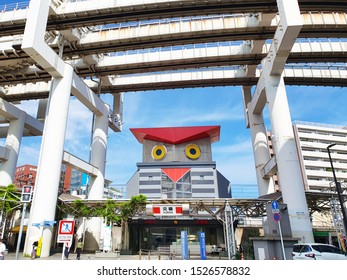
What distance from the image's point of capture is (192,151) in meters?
67.0

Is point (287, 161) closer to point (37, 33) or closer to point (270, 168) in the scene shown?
point (270, 168)

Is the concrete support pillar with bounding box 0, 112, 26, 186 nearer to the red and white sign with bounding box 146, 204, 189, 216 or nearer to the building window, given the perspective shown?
the red and white sign with bounding box 146, 204, 189, 216

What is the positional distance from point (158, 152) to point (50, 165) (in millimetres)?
44633

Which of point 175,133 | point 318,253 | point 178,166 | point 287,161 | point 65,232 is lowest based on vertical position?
point 318,253

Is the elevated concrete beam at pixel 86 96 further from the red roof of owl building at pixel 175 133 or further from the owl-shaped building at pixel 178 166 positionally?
the red roof of owl building at pixel 175 133

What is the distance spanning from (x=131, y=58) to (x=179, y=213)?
61.1 ft

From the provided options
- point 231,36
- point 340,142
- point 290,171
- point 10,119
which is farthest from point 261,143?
point 340,142

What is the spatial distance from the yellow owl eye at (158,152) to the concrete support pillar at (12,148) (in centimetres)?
3526

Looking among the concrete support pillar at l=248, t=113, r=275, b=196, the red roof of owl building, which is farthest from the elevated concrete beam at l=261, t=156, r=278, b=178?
the red roof of owl building

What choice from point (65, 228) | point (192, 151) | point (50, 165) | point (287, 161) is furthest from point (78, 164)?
point (192, 151)

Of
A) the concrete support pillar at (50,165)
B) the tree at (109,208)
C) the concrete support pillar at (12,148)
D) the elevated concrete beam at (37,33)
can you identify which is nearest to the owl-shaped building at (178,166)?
the concrete support pillar at (12,148)

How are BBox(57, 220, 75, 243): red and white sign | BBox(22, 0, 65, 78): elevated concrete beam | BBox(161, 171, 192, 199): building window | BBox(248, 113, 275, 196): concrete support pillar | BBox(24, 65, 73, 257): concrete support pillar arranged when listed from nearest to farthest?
1. BBox(57, 220, 75, 243): red and white sign
2. BBox(22, 0, 65, 78): elevated concrete beam
3. BBox(24, 65, 73, 257): concrete support pillar
4. BBox(248, 113, 275, 196): concrete support pillar
5. BBox(161, 171, 192, 199): building window

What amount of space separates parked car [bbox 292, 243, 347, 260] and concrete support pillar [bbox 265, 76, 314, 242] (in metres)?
6.70

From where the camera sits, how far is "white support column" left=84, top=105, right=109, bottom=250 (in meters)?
31.1
